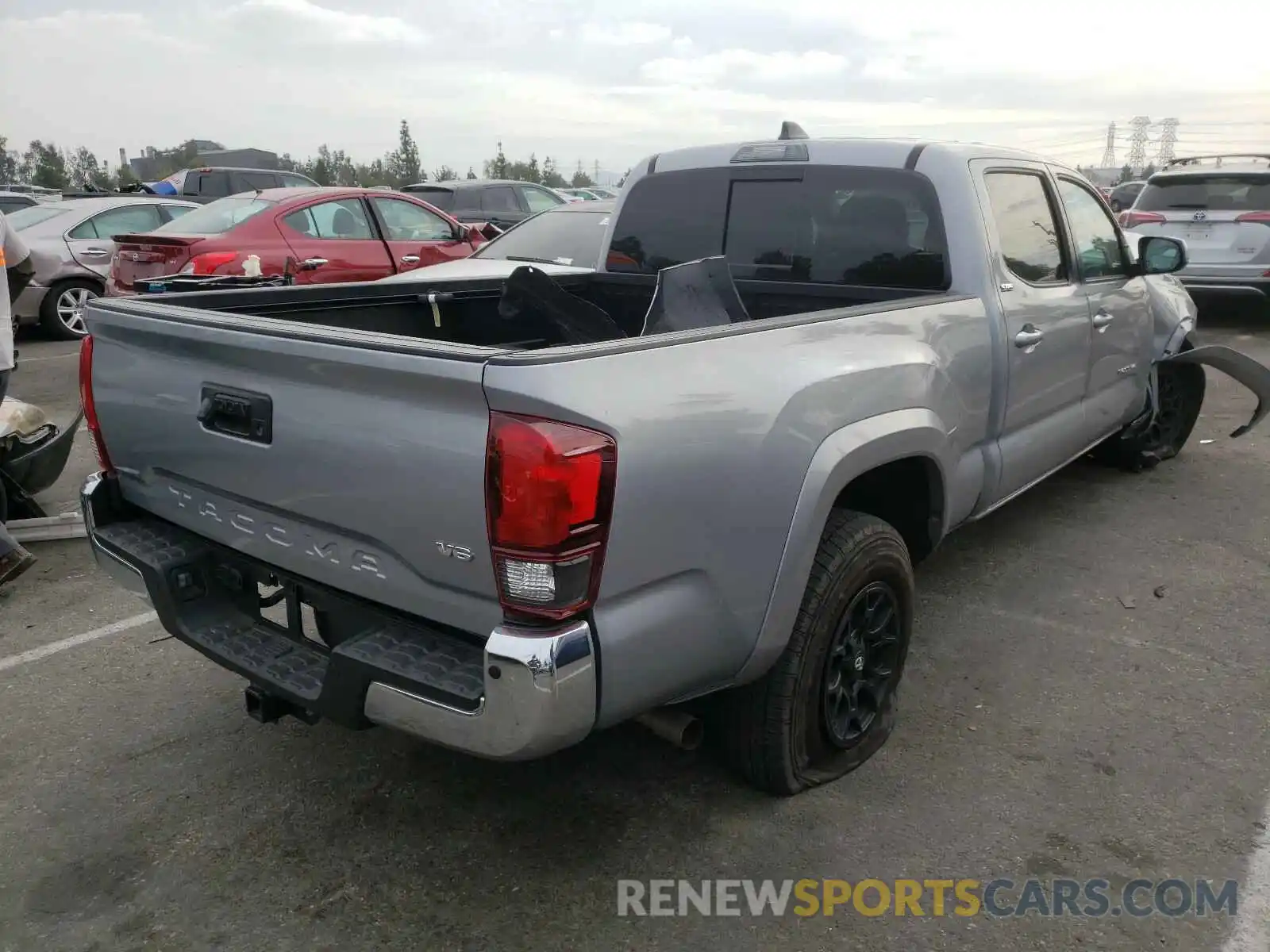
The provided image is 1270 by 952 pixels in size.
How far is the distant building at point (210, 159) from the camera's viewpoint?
3325 centimetres

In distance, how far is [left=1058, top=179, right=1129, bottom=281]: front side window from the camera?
4.51 m

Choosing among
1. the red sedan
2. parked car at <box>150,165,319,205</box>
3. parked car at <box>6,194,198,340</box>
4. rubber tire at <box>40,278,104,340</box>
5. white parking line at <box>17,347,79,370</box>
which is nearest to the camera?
the red sedan

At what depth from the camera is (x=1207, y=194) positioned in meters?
11.0

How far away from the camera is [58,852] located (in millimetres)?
2711

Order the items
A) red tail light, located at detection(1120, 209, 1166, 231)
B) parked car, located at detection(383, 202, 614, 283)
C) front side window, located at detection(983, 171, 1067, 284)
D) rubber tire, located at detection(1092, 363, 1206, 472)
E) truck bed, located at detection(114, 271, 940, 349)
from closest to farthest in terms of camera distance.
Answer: truck bed, located at detection(114, 271, 940, 349) < front side window, located at detection(983, 171, 1067, 284) < rubber tire, located at detection(1092, 363, 1206, 472) < parked car, located at detection(383, 202, 614, 283) < red tail light, located at detection(1120, 209, 1166, 231)

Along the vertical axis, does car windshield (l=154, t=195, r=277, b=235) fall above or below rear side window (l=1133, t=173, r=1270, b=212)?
below

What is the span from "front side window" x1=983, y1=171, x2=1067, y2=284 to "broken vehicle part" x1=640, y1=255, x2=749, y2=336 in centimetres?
108

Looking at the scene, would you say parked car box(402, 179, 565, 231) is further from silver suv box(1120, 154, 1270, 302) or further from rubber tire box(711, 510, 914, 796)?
rubber tire box(711, 510, 914, 796)

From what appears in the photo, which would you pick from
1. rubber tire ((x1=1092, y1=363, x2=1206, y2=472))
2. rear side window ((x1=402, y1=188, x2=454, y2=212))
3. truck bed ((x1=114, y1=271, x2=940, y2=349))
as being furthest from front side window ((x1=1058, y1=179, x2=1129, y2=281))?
rear side window ((x1=402, y1=188, x2=454, y2=212))

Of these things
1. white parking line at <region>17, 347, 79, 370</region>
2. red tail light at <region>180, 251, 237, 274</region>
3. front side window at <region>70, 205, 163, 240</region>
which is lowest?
white parking line at <region>17, 347, 79, 370</region>

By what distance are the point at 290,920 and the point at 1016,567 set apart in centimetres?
354

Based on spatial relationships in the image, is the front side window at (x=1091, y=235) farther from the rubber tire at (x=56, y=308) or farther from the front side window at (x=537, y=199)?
the front side window at (x=537, y=199)

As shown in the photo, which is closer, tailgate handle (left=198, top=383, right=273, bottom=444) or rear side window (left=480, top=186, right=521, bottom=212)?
tailgate handle (left=198, top=383, right=273, bottom=444)

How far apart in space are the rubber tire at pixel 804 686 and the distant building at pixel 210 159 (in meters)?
21.7
